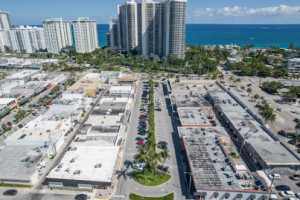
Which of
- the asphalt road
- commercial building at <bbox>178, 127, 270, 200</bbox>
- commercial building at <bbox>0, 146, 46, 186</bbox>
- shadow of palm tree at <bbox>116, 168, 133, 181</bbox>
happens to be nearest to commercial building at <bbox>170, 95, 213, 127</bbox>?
the asphalt road

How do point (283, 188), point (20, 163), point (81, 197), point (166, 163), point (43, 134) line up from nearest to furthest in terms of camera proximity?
point (81, 197)
point (283, 188)
point (20, 163)
point (166, 163)
point (43, 134)

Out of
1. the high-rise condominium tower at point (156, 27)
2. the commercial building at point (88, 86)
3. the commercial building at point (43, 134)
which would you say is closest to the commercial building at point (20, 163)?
the commercial building at point (43, 134)

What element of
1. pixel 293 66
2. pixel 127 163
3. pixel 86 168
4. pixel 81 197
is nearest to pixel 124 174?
pixel 127 163

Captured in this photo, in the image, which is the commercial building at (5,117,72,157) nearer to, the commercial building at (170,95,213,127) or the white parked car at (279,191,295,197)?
the commercial building at (170,95,213,127)

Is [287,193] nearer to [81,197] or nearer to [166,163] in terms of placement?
[166,163]

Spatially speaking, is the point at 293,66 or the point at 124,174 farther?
the point at 293,66

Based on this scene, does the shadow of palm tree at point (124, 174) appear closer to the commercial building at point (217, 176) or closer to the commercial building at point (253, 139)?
the commercial building at point (217, 176)
